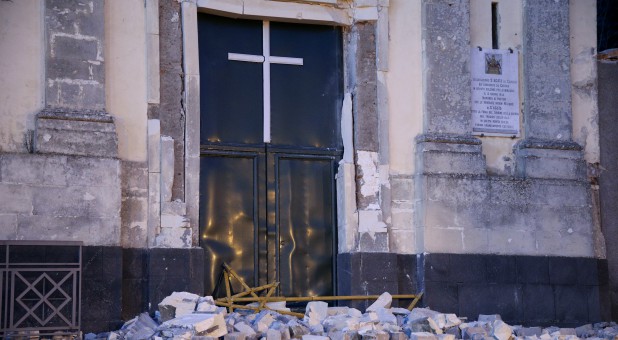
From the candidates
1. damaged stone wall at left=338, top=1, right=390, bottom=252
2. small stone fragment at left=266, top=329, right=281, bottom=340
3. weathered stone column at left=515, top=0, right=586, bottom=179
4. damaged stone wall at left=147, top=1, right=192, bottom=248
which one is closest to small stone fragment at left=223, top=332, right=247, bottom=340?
small stone fragment at left=266, top=329, right=281, bottom=340

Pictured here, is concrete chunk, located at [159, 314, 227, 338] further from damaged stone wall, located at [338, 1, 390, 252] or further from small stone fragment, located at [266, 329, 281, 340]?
damaged stone wall, located at [338, 1, 390, 252]

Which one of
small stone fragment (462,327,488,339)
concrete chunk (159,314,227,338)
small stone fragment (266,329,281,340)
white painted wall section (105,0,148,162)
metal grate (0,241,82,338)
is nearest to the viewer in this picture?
concrete chunk (159,314,227,338)

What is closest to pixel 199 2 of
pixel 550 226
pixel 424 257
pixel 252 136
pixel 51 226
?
pixel 252 136

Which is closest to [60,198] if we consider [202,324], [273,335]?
[202,324]

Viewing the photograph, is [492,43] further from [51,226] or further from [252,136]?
[51,226]

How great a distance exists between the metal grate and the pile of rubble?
444 millimetres

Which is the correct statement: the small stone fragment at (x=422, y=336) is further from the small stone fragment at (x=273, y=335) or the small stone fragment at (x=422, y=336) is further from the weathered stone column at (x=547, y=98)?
the weathered stone column at (x=547, y=98)

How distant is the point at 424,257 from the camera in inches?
457

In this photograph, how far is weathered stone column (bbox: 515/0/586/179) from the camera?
12.2 m

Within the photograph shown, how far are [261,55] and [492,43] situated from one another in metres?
2.81

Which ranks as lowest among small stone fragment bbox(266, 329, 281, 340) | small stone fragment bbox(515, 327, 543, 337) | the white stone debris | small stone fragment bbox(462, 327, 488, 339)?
small stone fragment bbox(515, 327, 543, 337)

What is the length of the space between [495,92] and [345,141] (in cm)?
195

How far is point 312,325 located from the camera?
1027 cm

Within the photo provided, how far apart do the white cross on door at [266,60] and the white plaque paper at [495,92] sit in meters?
2.12
